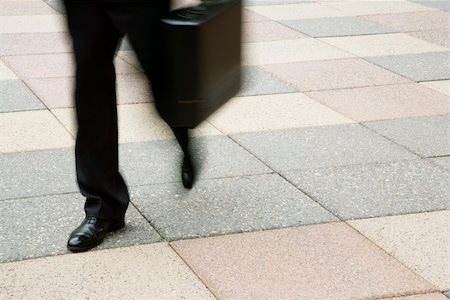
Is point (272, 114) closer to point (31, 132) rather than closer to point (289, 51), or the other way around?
point (31, 132)

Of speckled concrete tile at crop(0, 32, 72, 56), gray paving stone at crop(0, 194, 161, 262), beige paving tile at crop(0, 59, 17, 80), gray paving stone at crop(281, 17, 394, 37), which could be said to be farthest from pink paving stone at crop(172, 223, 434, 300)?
gray paving stone at crop(281, 17, 394, 37)

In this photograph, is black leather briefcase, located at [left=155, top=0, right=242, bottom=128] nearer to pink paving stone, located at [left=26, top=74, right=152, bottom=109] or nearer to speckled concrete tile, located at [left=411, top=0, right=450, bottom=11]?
pink paving stone, located at [left=26, top=74, right=152, bottom=109]

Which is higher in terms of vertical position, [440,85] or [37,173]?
[37,173]

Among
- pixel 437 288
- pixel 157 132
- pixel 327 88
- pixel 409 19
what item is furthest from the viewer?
pixel 409 19

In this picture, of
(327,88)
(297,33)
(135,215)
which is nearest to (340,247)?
(135,215)

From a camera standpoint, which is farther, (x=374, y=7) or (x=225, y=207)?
(x=374, y=7)

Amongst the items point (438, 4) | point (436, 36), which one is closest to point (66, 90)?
point (436, 36)

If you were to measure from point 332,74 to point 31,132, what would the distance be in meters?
2.56

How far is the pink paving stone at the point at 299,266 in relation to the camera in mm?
4059

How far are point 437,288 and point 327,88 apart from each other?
10.9 ft

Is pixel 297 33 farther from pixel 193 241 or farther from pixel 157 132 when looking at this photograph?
pixel 193 241

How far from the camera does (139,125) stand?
249 inches

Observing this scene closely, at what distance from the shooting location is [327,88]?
7266 millimetres

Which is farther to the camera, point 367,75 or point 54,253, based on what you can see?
point 367,75
